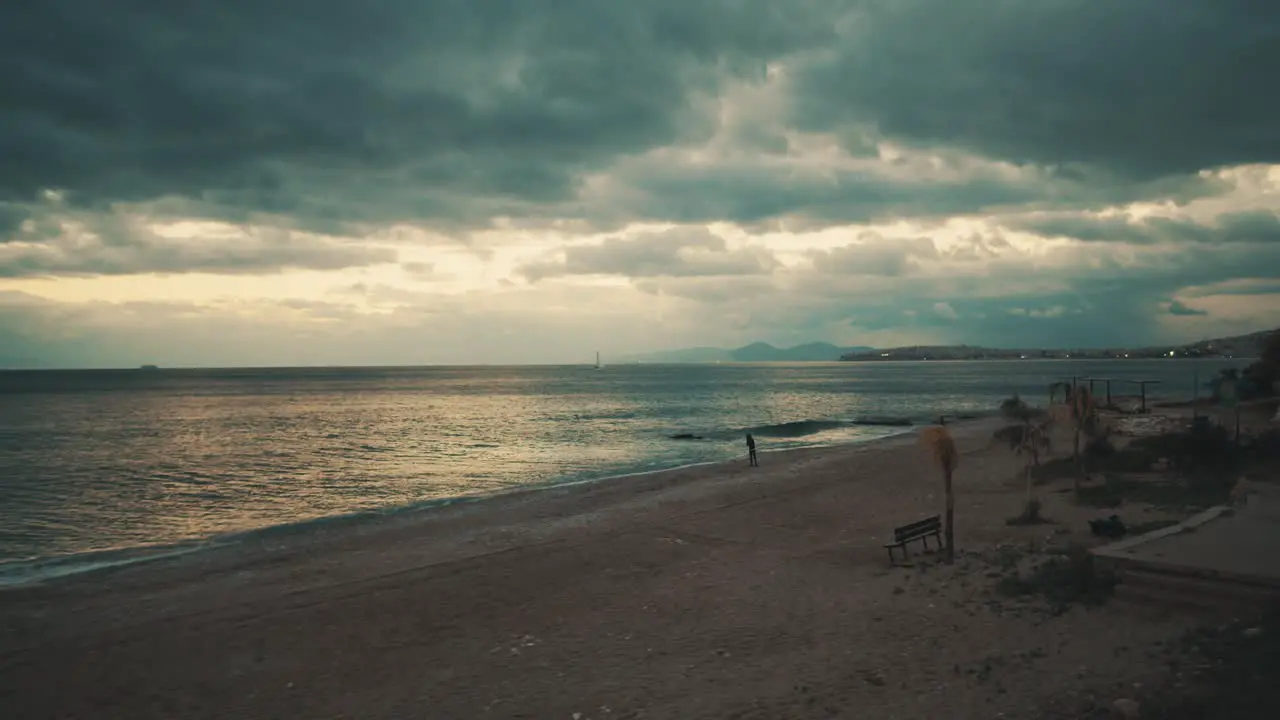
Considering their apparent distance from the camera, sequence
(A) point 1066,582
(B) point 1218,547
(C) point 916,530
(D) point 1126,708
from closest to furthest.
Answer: (D) point 1126,708 < (B) point 1218,547 < (A) point 1066,582 < (C) point 916,530

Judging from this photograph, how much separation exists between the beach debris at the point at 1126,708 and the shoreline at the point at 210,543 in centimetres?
2123

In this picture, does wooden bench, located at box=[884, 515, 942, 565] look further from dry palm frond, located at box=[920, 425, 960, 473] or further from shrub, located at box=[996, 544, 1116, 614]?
shrub, located at box=[996, 544, 1116, 614]

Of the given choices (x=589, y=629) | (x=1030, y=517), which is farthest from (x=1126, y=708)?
(x=1030, y=517)

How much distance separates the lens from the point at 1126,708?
740 cm

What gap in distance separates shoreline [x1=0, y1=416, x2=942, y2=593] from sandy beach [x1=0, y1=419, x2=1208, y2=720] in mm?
1066

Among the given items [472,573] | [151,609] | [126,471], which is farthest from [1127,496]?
[126,471]

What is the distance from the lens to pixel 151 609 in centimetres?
1508

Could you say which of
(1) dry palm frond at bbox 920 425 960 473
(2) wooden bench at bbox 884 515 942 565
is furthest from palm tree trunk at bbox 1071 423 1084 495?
(1) dry palm frond at bbox 920 425 960 473

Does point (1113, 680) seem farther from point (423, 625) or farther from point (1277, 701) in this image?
point (423, 625)

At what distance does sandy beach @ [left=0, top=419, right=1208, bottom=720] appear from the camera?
9336 mm

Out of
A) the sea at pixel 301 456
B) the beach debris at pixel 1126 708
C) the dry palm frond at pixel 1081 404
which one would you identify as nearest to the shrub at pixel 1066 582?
the beach debris at pixel 1126 708

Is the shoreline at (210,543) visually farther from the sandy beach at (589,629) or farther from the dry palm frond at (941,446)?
the dry palm frond at (941,446)

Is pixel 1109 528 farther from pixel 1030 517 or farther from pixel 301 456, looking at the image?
pixel 301 456

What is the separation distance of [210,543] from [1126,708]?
23.2 meters
